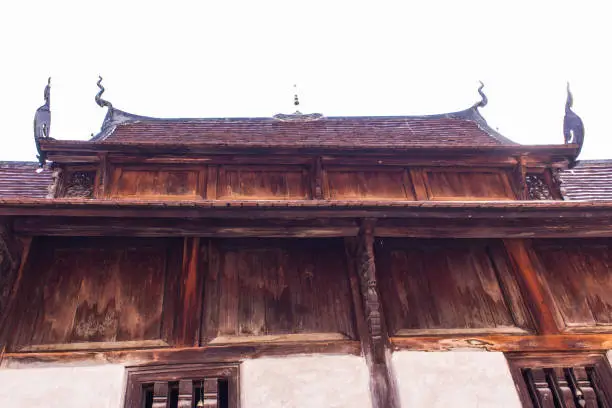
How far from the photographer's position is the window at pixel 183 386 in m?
4.13

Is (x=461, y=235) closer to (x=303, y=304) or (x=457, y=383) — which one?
(x=457, y=383)

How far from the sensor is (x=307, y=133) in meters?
8.20

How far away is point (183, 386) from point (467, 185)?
448 centimetres

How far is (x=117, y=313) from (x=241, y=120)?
4.98 meters

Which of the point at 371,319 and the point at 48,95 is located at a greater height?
the point at 48,95

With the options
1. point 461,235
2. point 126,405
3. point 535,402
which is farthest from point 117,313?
point 535,402

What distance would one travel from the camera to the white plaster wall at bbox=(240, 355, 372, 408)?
4.20 m

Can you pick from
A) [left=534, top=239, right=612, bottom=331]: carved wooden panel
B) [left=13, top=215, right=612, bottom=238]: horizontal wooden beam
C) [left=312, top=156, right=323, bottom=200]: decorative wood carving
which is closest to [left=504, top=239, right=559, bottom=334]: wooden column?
[left=534, top=239, right=612, bottom=331]: carved wooden panel

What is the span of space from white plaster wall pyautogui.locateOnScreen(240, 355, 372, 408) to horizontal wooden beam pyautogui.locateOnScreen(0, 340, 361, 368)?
77 mm

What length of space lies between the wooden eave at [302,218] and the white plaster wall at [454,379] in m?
1.25

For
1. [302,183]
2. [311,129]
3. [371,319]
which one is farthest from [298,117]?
[371,319]

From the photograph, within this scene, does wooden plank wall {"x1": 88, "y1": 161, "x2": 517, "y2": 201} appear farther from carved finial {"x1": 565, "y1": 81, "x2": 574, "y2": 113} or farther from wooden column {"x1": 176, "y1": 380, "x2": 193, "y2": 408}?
wooden column {"x1": 176, "y1": 380, "x2": 193, "y2": 408}

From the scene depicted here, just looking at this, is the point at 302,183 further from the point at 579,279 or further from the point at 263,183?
the point at 579,279

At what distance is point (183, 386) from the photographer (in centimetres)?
422
